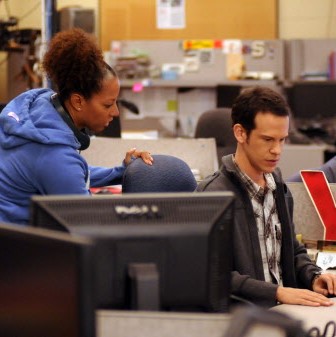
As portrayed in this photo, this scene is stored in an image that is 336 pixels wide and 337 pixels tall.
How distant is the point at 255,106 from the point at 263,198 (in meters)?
0.29

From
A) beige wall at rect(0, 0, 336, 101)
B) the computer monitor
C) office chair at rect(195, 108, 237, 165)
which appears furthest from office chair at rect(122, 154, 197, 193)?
beige wall at rect(0, 0, 336, 101)

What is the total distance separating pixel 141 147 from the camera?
158 inches

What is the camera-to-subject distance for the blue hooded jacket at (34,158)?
2.39 meters

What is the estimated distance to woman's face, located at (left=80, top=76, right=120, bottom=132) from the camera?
8.45 feet

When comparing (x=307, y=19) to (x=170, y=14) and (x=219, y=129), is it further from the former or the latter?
(x=219, y=129)

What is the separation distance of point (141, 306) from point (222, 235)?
22 centimetres

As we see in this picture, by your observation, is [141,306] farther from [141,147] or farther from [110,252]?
[141,147]

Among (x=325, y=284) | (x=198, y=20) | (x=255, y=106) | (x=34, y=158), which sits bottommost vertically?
(x=325, y=284)

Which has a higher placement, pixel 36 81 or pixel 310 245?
pixel 36 81

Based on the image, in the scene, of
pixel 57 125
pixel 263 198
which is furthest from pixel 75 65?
pixel 263 198

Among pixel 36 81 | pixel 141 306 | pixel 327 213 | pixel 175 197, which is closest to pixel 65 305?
pixel 141 306

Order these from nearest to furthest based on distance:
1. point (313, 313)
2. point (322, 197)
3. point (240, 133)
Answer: point (313, 313) < point (240, 133) < point (322, 197)

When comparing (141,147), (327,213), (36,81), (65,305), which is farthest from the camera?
(36,81)

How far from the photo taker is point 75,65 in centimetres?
260
